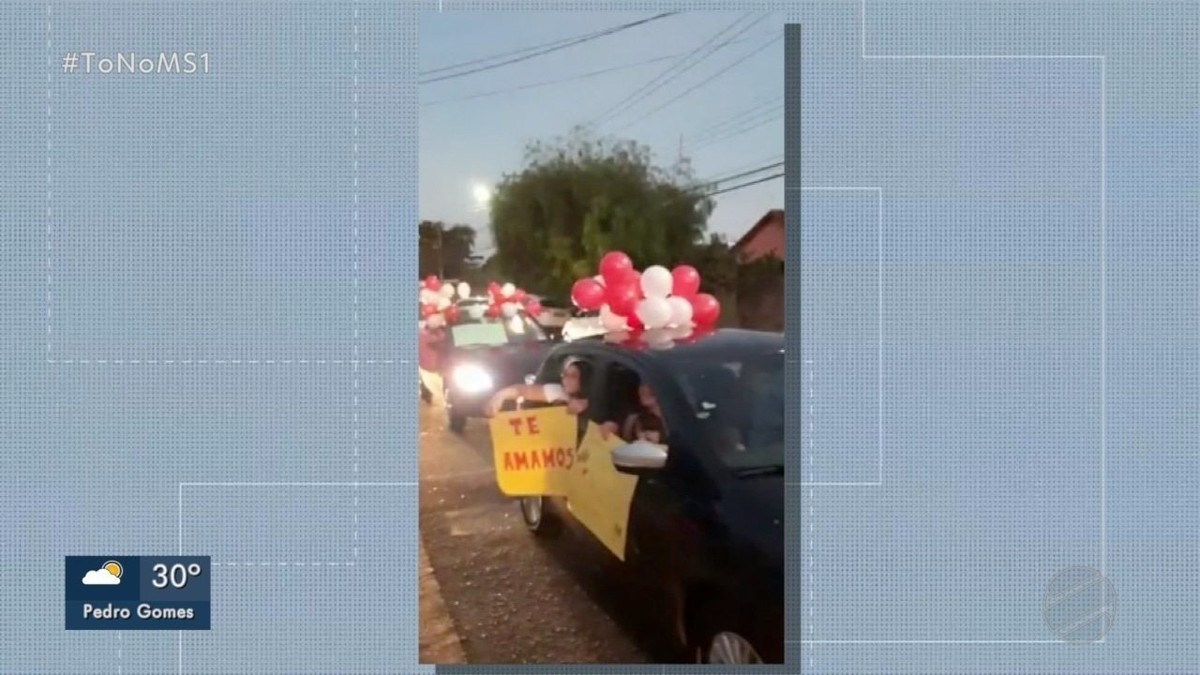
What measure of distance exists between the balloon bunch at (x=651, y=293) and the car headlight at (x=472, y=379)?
0.32 m

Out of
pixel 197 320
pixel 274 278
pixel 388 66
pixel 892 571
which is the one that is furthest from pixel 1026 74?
pixel 197 320

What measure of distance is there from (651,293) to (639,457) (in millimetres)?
426

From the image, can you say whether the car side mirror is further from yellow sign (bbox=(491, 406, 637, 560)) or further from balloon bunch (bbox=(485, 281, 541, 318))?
balloon bunch (bbox=(485, 281, 541, 318))

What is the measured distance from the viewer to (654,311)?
233cm

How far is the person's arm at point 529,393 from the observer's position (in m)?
2.41

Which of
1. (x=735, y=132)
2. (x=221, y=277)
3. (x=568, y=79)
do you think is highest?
(x=568, y=79)

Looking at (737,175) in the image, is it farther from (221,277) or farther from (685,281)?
(221,277)

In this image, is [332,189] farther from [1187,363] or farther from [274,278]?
[1187,363]

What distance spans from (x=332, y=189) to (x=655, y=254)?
0.87 metres

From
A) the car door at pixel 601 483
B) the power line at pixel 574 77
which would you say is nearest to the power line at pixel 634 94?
the power line at pixel 574 77

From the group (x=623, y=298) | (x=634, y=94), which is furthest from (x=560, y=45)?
(x=623, y=298)

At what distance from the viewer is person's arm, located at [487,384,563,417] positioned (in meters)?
2.41

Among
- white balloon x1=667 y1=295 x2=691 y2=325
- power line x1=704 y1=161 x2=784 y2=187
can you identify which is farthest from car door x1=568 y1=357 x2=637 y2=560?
power line x1=704 y1=161 x2=784 y2=187

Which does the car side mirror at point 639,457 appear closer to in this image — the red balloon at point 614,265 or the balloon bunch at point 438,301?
the red balloon at point 614,265
